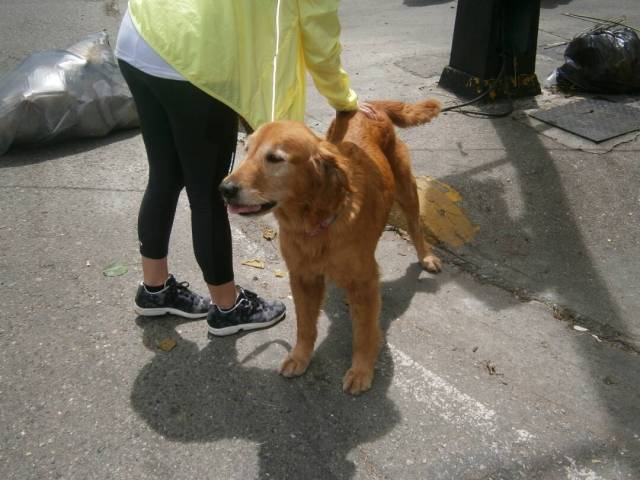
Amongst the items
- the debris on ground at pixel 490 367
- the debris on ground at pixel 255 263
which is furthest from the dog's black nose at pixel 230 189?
the debris on ground at pixel 490 367

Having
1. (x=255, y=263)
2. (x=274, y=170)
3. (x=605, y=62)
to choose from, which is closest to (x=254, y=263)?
(x=255, y=263)

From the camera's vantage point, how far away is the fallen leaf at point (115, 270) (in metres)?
3.43

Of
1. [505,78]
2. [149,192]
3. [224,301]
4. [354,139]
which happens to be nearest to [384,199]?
[354,139]

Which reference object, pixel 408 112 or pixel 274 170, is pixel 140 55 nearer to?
pixel 274 170

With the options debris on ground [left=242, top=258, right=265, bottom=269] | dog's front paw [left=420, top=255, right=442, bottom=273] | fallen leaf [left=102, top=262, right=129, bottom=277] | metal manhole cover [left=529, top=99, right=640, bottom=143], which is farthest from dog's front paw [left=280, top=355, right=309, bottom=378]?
metal manhole cover [left=529, top=99, right=640, bottom=143]

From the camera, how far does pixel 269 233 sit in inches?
152

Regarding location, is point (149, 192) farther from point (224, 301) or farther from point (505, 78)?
point (505, 78)

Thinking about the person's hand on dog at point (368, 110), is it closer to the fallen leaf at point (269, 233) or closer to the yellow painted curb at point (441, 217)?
the yellow painted curb at point (441, 217)

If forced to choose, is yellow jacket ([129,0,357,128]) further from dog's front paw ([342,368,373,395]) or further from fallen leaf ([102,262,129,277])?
fallen leaf ([102,262,129,277])

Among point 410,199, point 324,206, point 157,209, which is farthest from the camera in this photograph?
point 410,199

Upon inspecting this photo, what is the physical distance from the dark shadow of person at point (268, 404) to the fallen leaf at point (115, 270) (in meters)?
0.63

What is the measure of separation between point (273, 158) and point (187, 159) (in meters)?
0.39

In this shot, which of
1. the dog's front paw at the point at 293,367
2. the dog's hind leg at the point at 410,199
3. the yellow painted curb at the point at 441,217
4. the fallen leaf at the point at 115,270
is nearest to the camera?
the dog's front paw at the point at 293,367

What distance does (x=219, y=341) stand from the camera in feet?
9.52
